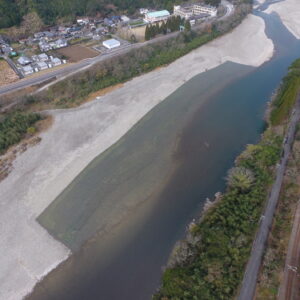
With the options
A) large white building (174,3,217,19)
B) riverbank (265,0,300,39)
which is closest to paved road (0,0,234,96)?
large white building (174,3,217,19)

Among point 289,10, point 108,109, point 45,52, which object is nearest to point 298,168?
point 108,109

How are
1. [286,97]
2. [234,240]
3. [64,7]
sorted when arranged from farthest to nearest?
[64,7], [286,97], [234,240]

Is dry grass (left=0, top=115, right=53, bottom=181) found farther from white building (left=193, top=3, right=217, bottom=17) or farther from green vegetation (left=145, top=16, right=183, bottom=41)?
white building (left=193, top=3, right=217, bottom=17)

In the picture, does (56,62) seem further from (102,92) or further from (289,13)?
(289,13)

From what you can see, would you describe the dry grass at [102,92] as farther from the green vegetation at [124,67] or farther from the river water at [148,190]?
the river water at [148,190]

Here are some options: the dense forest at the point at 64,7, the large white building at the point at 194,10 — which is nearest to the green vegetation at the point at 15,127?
the dense forest at the point at 64,7

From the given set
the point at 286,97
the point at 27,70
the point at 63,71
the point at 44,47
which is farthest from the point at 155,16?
the point at 286,97

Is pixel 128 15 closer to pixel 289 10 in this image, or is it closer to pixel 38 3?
pixel 38 3
